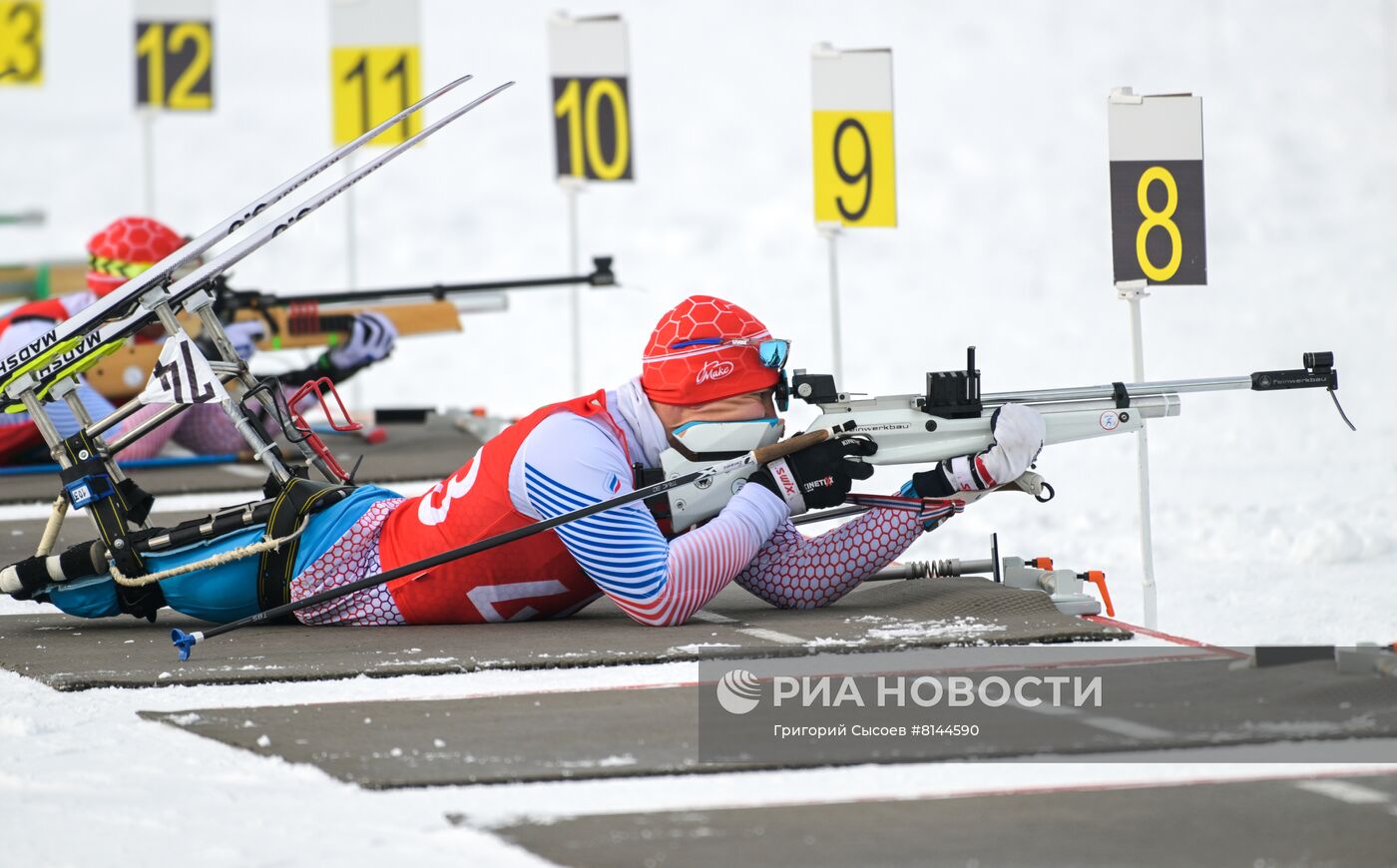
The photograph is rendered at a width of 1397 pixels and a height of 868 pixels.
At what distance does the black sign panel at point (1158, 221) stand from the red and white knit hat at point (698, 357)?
1330 mm

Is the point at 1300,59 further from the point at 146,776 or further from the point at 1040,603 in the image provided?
the point at 146,776

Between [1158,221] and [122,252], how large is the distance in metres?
3.86

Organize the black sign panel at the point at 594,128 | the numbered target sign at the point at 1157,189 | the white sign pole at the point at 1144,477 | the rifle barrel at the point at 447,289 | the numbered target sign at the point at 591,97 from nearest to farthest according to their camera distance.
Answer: the white sign pole at the point at 1144,477, the numbered target sign at the point at 1157,189, the rifle barrel at the point at 447,289, the numbered target sign at the point at 591,97, the black sign panel at the point at 594,128

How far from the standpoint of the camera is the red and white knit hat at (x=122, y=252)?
23.7 feet

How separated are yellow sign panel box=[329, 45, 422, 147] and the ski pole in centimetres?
650

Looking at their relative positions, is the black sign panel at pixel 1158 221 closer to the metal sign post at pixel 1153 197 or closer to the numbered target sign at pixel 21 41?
the metal sign post at pixel 1153 197

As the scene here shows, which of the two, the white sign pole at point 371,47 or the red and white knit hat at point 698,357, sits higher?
the white sign pole at point 371,47

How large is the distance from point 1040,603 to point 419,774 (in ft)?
5.76

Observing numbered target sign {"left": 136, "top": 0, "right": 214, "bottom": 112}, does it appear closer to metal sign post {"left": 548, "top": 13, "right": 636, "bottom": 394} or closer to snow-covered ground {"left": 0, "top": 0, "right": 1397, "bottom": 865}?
snow-covered ground {"left": 0, "top": 0, "right": 1397, "bottom": 865}

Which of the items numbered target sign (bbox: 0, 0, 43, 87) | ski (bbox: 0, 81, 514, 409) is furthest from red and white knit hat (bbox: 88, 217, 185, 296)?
numbered target sign (bbox: 0, 0, 43, 87)

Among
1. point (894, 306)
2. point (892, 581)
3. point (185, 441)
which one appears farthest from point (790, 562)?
point (894, 306)

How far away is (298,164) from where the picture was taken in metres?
18.1

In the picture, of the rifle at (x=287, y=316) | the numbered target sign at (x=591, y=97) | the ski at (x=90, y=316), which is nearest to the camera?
the ski at (x=90, y=316)

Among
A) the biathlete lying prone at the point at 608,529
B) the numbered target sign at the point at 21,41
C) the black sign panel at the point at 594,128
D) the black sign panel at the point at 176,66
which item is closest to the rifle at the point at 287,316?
the black sign panel at the point at 594,128
